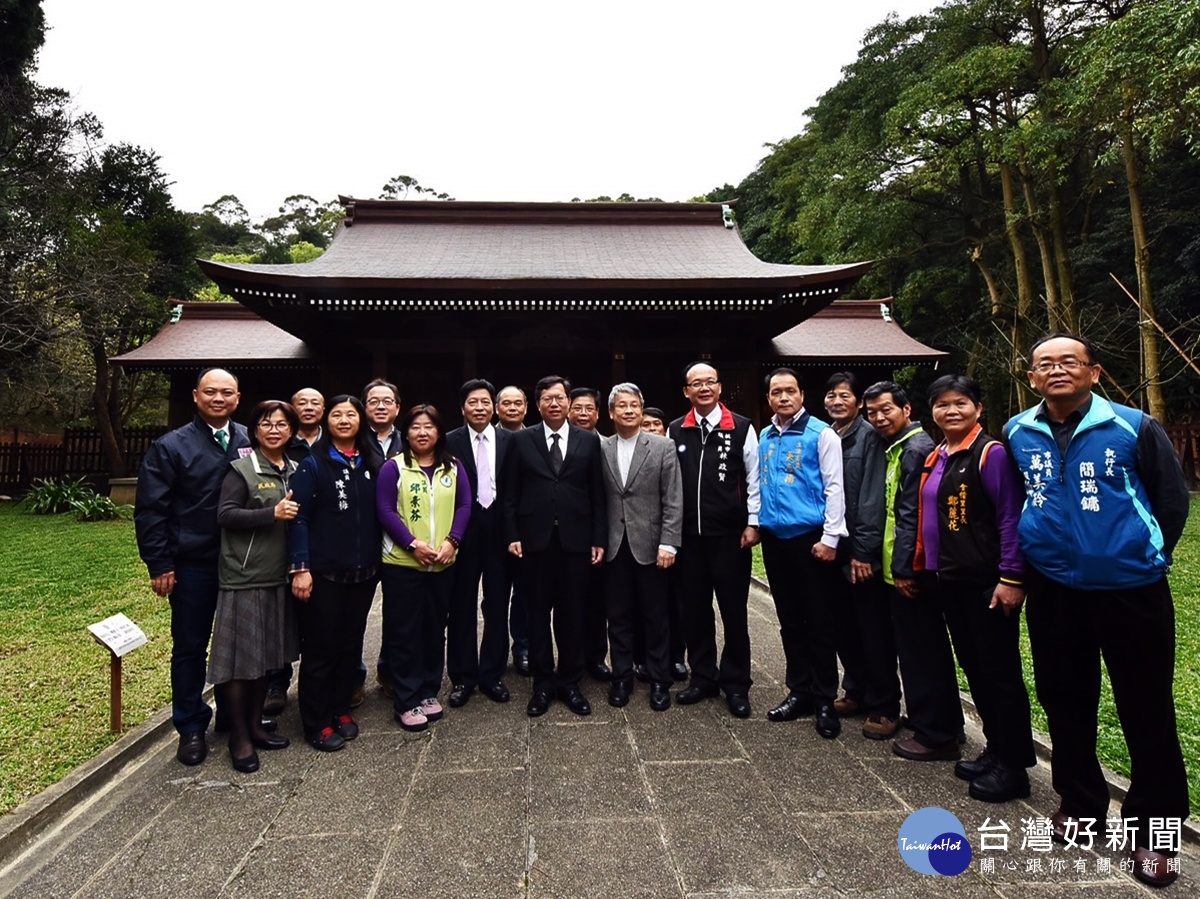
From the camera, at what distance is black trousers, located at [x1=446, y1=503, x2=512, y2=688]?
331cm

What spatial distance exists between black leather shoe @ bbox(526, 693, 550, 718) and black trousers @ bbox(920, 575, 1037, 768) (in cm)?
208

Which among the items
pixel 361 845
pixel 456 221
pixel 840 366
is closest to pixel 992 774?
pixel 361 845

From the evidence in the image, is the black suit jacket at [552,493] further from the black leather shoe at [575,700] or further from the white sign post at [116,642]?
the white sign post at [116,642]

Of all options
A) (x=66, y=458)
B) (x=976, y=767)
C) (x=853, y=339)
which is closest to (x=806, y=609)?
(x=976, y=767)

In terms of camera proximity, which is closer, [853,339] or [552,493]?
[552,493]

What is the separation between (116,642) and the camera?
2850 mm

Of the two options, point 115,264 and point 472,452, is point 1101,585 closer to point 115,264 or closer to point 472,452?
point 472,452

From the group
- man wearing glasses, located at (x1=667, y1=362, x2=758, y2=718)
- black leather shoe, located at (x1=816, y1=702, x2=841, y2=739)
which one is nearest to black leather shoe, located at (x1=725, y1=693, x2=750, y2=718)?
man wearing glasses, located at (x1=667, y1=362, x2=758, y2=718)

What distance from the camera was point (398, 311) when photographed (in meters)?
8.20

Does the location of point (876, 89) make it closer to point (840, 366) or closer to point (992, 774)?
point (840, 366)

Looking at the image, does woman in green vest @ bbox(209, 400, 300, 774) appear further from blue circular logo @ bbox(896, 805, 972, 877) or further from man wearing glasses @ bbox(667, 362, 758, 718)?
blue circular logo @ bbox(896, 805, 972, 877)

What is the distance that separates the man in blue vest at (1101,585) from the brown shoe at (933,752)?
528 millimetres

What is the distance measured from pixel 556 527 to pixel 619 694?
3.37ft

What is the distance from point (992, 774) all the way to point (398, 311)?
26.7 ft
